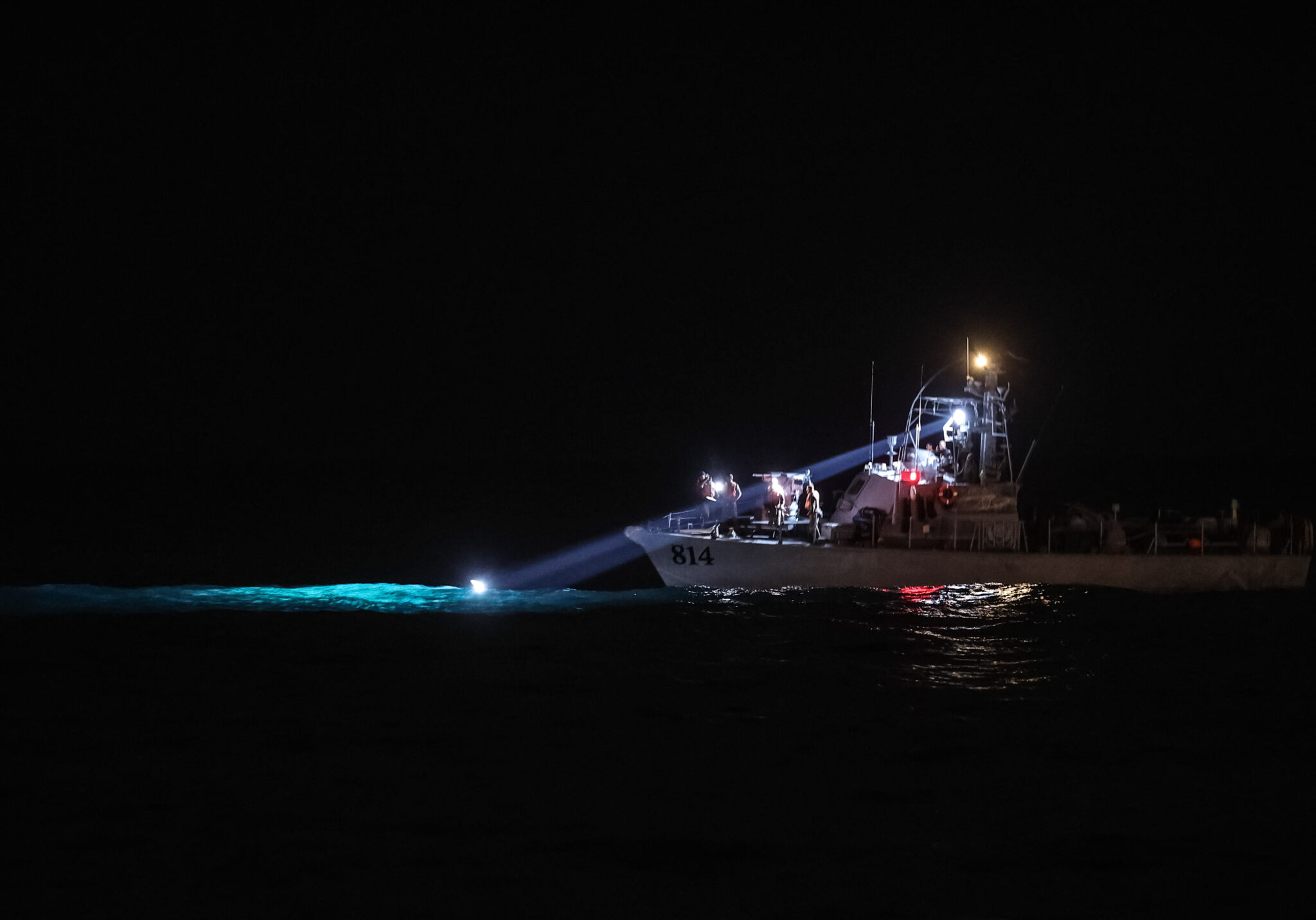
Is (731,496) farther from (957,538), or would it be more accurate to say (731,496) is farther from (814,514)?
(957,538)

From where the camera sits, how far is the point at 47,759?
14.0 metres

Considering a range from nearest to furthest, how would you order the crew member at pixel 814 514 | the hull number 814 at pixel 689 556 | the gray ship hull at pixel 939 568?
the gray ship hull at pixel 939 568 < the crew member at pixel 814 514 < the hull number 814 at pixel 689 556

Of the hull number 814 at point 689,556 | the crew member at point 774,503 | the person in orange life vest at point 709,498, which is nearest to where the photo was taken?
the hull number 814 at point 689,556

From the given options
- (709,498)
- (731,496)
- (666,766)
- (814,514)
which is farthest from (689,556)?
(666,766)

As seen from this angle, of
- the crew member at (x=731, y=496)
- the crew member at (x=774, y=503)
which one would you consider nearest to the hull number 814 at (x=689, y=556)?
the crew member at (x=774, y=503)

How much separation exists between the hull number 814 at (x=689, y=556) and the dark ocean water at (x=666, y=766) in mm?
5268

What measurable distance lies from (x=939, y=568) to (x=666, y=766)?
16259mm

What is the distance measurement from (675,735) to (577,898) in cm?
535

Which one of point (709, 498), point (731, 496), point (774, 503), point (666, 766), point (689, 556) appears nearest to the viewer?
point (666, 766)

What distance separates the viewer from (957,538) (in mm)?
29281

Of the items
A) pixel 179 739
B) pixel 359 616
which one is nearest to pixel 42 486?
pixel 359 616

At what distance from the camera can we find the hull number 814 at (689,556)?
2953 cm

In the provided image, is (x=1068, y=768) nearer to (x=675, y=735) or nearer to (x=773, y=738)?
(x=773, y=738)

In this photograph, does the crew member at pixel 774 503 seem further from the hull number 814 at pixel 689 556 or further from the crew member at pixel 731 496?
the hull number 814 at pixel 689 556
